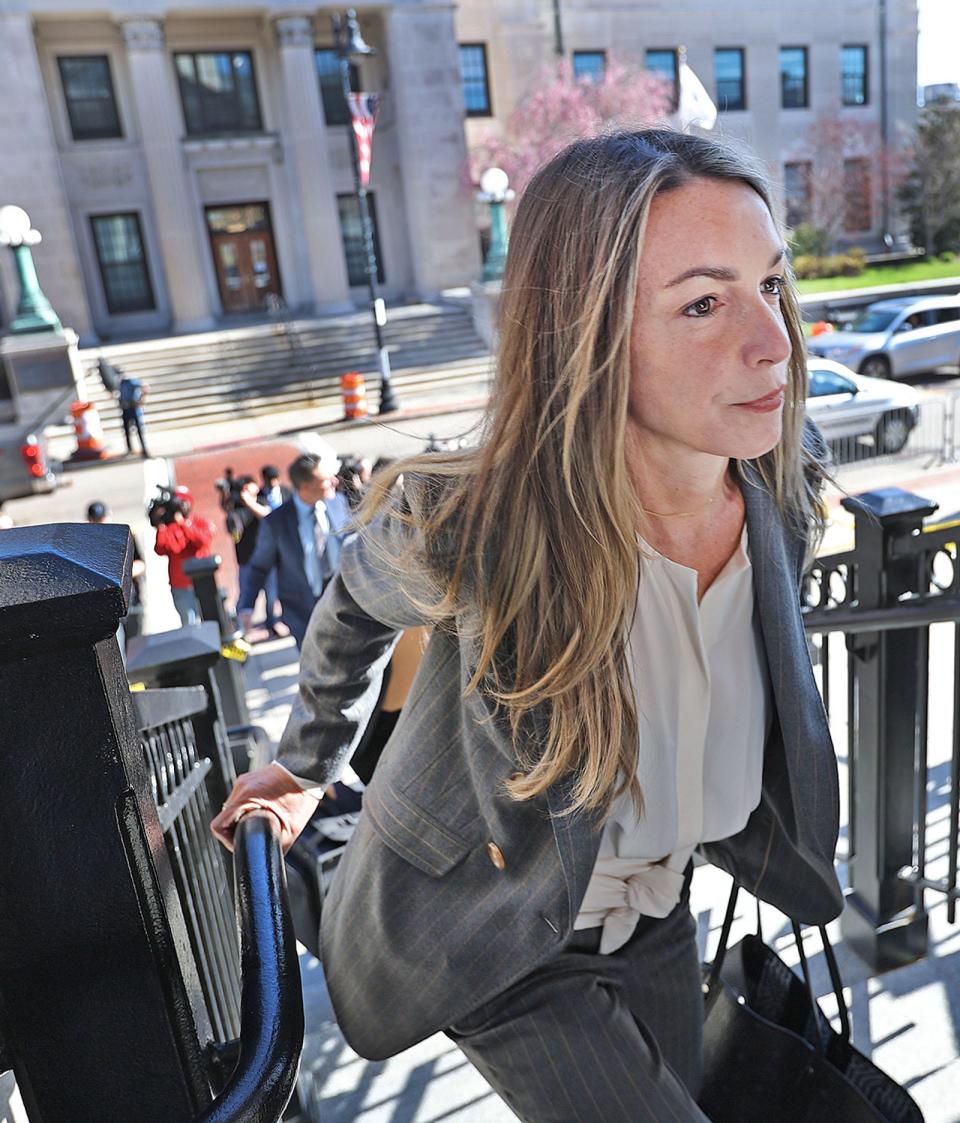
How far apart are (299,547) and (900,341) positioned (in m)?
16.2

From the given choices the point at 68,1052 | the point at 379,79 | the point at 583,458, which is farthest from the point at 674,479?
the point at 379,79

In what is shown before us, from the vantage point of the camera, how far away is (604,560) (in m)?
1.70

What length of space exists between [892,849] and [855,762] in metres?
0.30

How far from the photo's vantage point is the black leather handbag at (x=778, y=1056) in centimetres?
188

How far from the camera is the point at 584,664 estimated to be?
1.66 meters

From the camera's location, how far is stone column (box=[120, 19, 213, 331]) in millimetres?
28344

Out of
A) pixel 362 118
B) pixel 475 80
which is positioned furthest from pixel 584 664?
pixel 475 80

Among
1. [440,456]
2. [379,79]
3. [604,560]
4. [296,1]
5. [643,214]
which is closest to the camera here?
[643,214]

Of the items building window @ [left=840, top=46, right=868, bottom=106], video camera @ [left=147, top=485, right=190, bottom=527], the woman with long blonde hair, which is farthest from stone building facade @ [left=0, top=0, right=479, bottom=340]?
the woman with long blonde hair

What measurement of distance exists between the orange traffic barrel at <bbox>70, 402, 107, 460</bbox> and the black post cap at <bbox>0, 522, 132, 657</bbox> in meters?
20.9

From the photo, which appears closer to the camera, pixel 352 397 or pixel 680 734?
pixel 680 734

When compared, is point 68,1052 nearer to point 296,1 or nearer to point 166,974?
point 166,974

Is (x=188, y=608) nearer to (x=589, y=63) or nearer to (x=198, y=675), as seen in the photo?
(x=198, y=675)

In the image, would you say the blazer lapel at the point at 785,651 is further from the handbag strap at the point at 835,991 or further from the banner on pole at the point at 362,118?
the banner on pole at the point at 362,118
